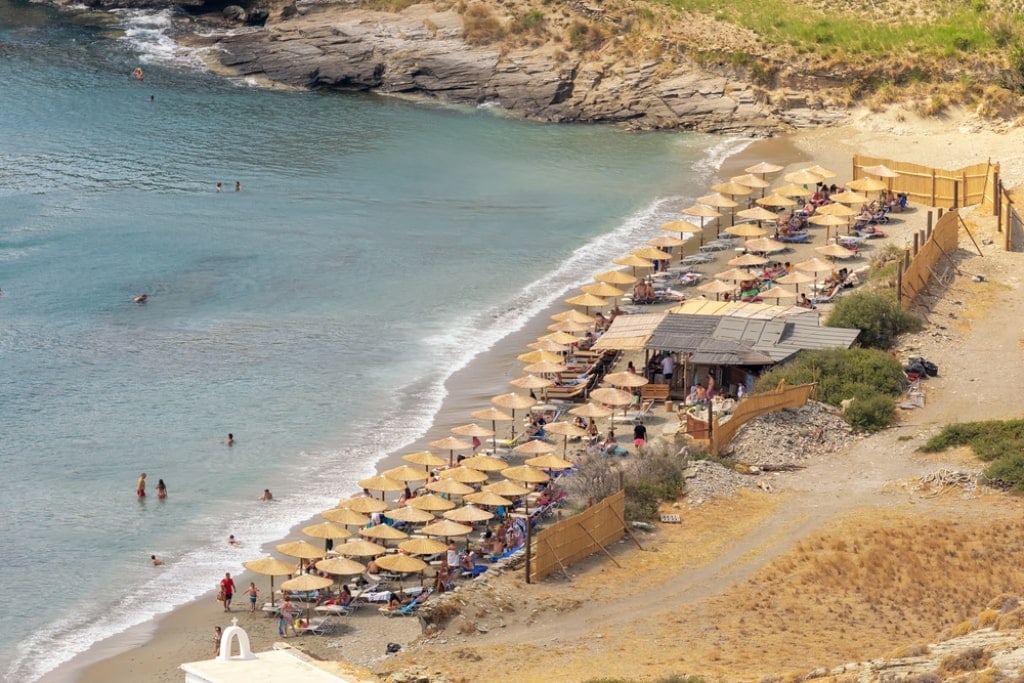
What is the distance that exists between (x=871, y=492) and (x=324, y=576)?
11909 mm

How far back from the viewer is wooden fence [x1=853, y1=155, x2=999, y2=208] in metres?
67.9

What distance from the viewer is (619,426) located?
49.1 metres

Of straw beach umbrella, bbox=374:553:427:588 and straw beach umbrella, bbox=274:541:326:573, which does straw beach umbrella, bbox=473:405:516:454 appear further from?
straw beach umbrella, bbox=274:541:326:573

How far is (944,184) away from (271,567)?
36.3 meters

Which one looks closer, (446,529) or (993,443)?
(446,529)

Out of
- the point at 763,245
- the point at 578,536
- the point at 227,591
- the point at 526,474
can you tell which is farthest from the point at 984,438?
the point at 763,245

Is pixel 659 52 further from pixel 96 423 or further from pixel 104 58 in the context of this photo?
pixel 96 423

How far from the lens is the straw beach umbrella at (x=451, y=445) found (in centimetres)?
4708

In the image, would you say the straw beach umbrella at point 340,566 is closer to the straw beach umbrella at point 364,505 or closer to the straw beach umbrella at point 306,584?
the straw beach umbrella at point 306,584

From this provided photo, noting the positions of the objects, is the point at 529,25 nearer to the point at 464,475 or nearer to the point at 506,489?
the point at 464,475

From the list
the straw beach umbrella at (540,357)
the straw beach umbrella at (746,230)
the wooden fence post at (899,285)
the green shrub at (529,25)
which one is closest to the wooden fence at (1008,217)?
the straw beach umbrella at (746,230)

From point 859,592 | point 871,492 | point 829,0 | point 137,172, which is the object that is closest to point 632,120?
point 829,0

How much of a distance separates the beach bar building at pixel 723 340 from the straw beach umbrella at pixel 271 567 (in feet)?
45.2

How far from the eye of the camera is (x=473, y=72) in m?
91.1
